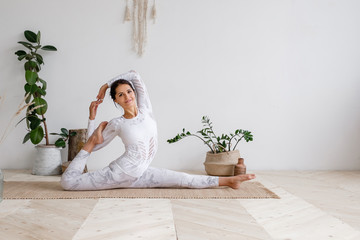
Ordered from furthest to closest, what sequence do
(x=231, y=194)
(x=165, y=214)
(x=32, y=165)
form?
(x=32, y=165)
(x=231, y=194)
(x=165, y=214)

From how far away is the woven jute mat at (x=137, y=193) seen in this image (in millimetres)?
2645

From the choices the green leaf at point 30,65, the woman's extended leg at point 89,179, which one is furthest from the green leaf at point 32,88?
the woman's extended leg at point 89,179

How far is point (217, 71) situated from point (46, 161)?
1.85m

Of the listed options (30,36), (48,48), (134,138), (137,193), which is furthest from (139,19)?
(137,193)

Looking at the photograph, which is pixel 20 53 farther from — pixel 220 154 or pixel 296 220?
pixel 296 220

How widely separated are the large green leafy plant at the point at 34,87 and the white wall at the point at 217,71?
0.20 meters

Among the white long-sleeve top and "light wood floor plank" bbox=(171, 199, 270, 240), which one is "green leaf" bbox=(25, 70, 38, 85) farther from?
"light wood floor plank" bbox=(171, 199, 270, 240)

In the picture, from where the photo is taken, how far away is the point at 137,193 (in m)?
2.74

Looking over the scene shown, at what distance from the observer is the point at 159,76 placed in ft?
13.2

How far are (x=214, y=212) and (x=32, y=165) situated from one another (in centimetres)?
239

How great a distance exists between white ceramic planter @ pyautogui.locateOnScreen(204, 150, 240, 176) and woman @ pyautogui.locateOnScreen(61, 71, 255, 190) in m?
0.70

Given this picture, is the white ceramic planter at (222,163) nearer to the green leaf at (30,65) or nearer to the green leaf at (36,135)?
the green leaf at (36,135)

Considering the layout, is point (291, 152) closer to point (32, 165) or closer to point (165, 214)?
point (165, 214)

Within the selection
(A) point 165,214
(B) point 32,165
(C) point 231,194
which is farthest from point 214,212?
(B) point 32,165
